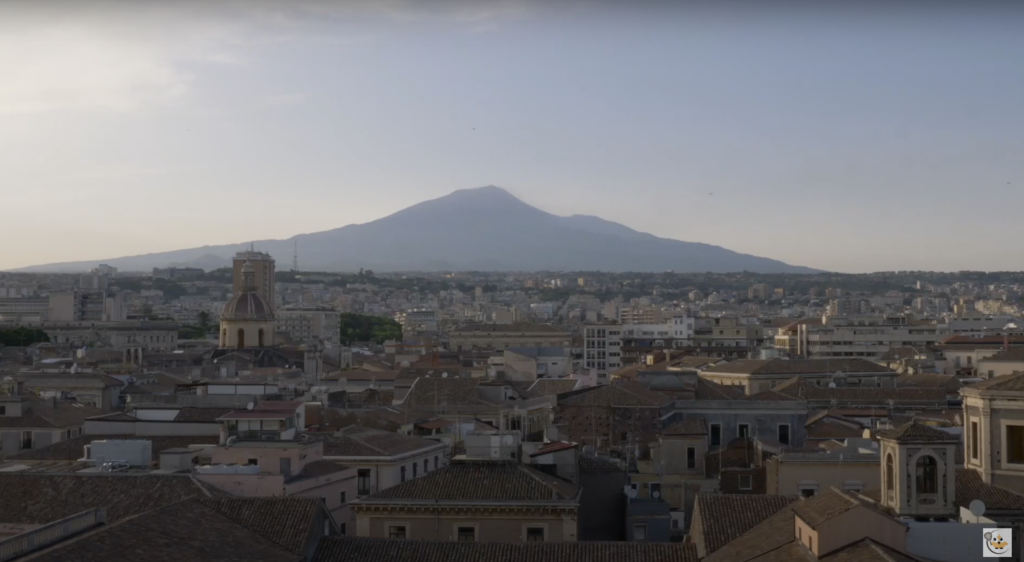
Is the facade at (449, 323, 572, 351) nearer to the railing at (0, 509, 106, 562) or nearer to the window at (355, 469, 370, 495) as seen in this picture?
the window at (355, 469, 370, 495)

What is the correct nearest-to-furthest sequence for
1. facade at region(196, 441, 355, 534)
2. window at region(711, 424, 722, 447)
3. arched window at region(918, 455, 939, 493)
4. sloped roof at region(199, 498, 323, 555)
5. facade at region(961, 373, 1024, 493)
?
arched window at region(918, 455, 939, 493) → sloped roof at region(199, 498, 323, 555) → facade at region(961, 373, 1024, 493) → facade at region(196, 441, 355, 534) → window at region(711, 424, 722, 447)

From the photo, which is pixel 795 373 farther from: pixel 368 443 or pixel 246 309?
pixel 246 309

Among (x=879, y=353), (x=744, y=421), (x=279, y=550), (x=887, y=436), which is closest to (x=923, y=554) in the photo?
(x=887, y=436)

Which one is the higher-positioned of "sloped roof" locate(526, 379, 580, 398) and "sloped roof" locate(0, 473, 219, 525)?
"sloped roof" locate(0, 473, 219, 525)

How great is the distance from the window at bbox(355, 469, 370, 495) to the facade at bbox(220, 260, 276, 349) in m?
48.6

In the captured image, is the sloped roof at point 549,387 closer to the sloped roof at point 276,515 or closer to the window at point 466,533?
the window at point 466,533

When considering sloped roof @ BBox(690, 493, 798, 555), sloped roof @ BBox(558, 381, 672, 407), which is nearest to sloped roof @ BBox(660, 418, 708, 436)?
sloped roof @ BBox(558, 381, 672, 407)

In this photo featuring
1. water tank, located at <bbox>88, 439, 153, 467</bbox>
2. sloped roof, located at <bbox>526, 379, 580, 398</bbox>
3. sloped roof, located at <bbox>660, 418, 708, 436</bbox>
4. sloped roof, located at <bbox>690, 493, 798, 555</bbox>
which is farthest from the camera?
sloped roof, located at <bbox>526, 379, 580, 398</bbox>

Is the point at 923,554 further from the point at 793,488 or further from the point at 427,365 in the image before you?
the point at 427,365

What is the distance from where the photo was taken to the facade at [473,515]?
68.1 feet

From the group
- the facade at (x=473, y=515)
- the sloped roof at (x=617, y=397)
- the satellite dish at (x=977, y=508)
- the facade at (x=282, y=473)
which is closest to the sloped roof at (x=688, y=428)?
the sloped roof at (x=617, y=397)

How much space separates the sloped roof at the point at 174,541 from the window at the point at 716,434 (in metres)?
18.2

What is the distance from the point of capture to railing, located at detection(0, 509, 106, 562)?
1462 cm

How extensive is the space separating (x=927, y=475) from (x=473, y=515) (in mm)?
6459
